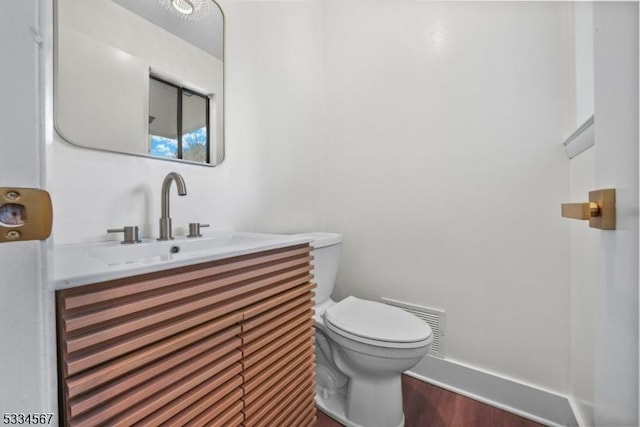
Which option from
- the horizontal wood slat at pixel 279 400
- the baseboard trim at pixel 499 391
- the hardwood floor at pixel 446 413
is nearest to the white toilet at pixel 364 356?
the hardwood floor at pixel 446 413

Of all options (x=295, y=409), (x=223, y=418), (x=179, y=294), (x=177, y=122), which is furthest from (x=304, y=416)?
(x=177, y=122)

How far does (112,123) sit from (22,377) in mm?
967

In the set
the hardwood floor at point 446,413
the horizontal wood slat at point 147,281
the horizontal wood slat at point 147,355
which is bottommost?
the hardwood floor at point 446,413

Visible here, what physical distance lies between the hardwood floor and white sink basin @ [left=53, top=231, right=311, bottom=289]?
916 millimetres

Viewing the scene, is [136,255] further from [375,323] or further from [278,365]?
[375,323]

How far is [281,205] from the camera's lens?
61.3 inches

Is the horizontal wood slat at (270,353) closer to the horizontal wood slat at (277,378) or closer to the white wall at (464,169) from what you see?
the horizontal wood slat at (277,378)

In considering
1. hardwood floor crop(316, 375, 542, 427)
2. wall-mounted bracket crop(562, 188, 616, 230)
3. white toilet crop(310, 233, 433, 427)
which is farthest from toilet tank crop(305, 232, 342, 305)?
wall-mounted bracket crop(562, 188, 616, 230)

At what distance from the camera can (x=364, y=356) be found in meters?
1.04

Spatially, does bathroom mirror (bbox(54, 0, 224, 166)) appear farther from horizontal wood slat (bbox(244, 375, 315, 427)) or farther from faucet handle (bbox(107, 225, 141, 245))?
horizontal wood slat (bbox(244, 375, 315, 427))

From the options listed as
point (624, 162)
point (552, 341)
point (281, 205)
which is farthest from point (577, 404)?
point (281, 205)

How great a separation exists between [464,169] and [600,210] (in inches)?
42.1

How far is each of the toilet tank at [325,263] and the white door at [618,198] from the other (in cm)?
103

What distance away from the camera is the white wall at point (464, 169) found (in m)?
1.15
